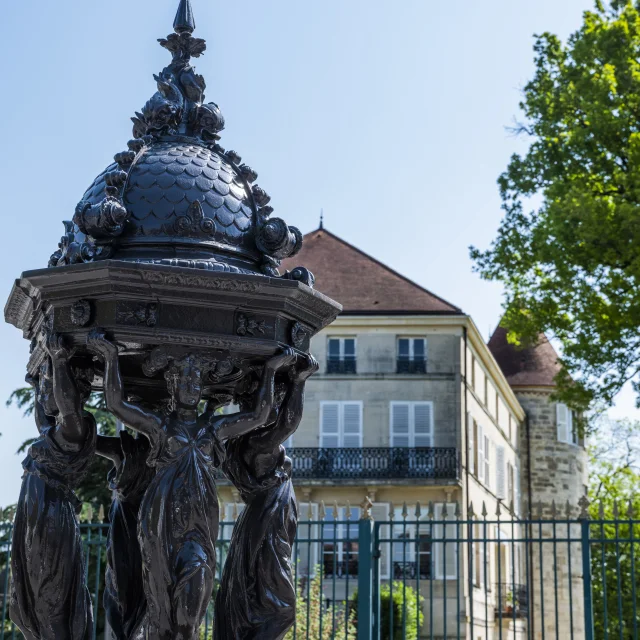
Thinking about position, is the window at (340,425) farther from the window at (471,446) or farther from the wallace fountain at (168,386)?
the wallace fountain at (168,386)

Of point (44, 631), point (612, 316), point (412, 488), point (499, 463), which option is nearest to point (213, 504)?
point (44, 631)

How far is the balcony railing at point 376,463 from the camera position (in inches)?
1216

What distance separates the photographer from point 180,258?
4934 millimetres

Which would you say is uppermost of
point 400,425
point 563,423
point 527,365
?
point 527,365

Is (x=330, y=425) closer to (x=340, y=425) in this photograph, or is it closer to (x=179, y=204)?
(x=340, y=425)

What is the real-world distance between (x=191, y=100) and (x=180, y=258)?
3.82 feet

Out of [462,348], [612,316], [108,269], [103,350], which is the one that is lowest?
[103,350]

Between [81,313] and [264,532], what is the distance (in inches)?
54.4

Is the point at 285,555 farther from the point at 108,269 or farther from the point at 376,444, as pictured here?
the point at 376,444

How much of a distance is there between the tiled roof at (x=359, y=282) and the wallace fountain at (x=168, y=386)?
2464 centimetres

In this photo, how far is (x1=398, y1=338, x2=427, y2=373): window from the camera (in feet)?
106

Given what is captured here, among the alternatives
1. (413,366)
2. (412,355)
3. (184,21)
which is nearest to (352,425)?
(413,366)

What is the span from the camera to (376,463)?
3128 cm

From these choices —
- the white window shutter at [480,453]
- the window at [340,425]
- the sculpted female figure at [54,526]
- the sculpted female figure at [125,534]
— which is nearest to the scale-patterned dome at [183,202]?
the sculpted female figure at [54,526]
